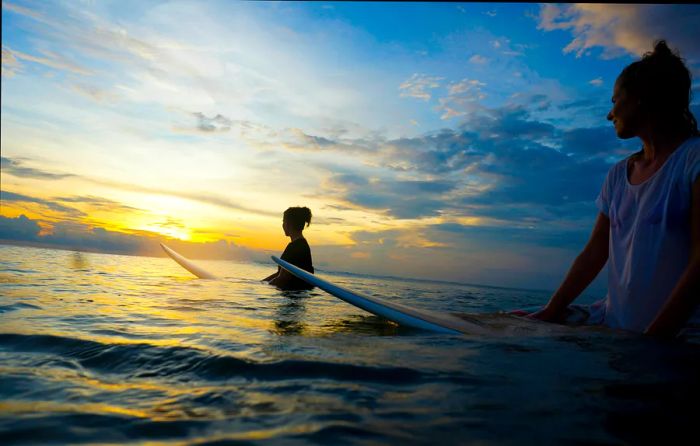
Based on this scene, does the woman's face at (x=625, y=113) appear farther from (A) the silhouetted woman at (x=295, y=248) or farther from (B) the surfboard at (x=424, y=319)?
(A) the silhouetted woman at (x=295, y=248)

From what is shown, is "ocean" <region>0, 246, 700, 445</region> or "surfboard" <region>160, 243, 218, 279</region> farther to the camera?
"surfboard" <region>160, 243, 218, 279</region>

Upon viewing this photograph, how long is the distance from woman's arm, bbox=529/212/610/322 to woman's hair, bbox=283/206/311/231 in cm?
454

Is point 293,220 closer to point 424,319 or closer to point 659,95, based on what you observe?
point 424,319

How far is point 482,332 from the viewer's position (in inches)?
101

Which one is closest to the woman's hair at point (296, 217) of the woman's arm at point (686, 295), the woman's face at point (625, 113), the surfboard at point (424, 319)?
the surfboard at point (424, 319)

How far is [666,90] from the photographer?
7.54ft

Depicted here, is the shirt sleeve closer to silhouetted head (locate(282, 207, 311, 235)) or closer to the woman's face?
the woman's face

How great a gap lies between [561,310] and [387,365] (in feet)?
6.09

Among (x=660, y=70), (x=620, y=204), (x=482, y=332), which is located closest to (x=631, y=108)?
(x=660, y=70)

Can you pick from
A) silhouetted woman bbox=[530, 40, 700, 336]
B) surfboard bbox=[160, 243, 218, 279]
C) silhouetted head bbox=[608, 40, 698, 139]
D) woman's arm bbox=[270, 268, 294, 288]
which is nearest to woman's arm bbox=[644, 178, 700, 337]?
silhouetted woman bbox=[530, 40, 700, 336]

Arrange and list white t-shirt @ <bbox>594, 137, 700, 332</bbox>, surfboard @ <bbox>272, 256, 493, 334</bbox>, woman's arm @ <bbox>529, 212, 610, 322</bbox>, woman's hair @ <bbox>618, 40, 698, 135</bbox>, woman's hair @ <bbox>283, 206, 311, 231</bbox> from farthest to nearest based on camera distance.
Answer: woman's hair @ <bbox>283, 206, 311, 231</bbox> < woman's arm @ <bbox>529, 212, 610, 322</bbox> < surfboard @ <bbox>272, 256, 493, 334</bbox> < woman's hair @ <bbox>618, 40, 698, 135</bbox> < white t-shirt @ <bbox>594, 137, 700, 332</bbox>

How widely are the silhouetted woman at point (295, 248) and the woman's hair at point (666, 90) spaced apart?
16.5ft

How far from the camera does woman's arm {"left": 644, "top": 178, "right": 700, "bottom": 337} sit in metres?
1.87

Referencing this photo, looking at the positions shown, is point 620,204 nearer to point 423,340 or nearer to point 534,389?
point 423,340
